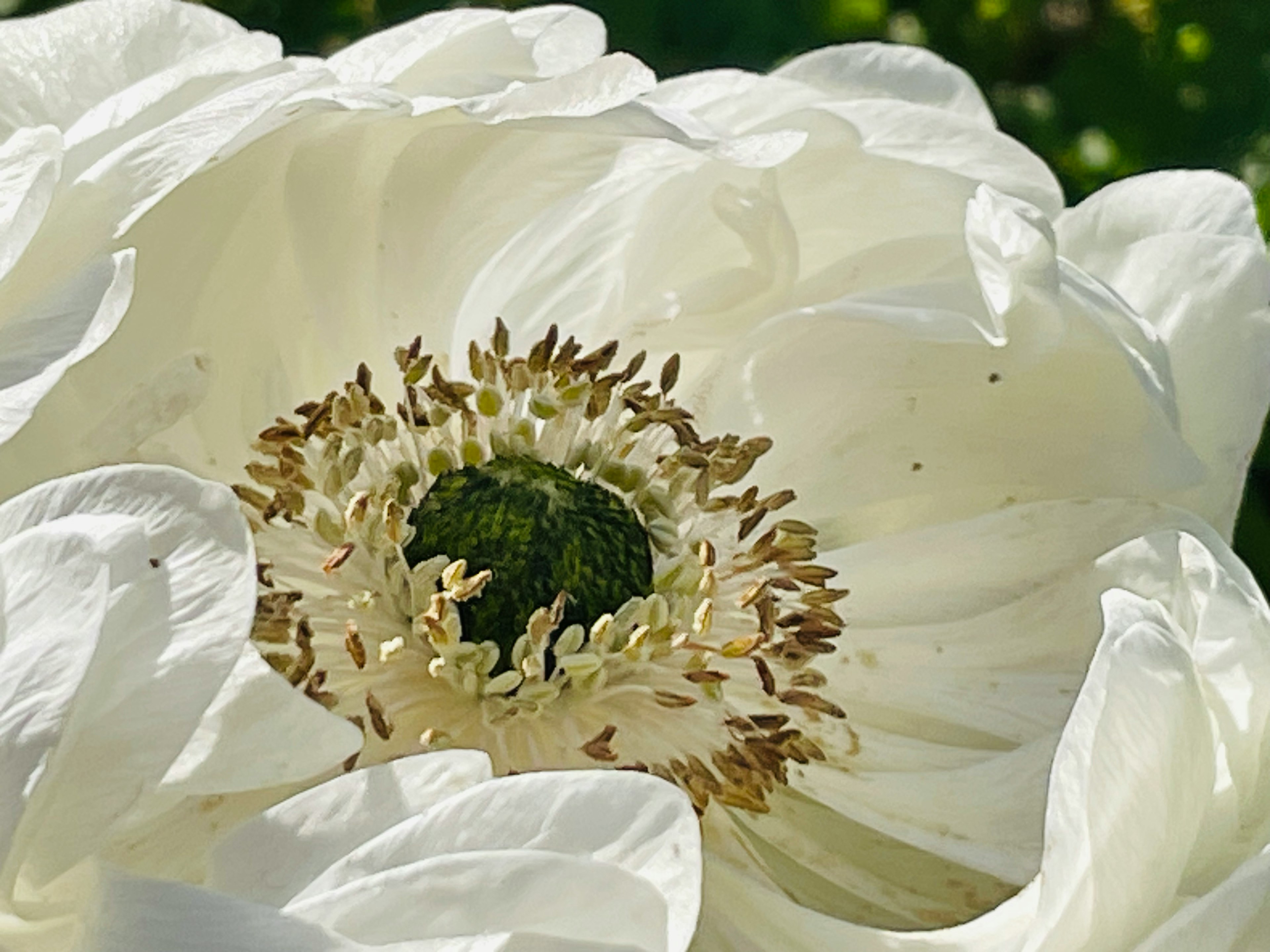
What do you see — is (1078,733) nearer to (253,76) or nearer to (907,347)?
(907,347)

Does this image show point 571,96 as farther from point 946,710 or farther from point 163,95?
point 946,710

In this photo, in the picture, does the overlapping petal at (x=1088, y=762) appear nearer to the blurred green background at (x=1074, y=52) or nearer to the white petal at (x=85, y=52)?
the white petal at (x=85, y=52)

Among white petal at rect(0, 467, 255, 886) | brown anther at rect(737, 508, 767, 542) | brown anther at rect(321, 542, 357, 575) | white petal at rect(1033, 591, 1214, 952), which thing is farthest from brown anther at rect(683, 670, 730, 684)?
white petal at rect(0, 467, 255, 886)

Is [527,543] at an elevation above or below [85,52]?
below

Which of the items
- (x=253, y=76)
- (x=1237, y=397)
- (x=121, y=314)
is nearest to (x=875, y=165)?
(x=1237, y=397)

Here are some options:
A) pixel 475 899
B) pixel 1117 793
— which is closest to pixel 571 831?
pixel 475 899

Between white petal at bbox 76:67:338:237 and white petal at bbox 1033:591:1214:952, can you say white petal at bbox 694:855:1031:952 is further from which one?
white petal at bbox 76:67:338:237

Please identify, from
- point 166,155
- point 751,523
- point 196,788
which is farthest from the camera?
point 751,523
